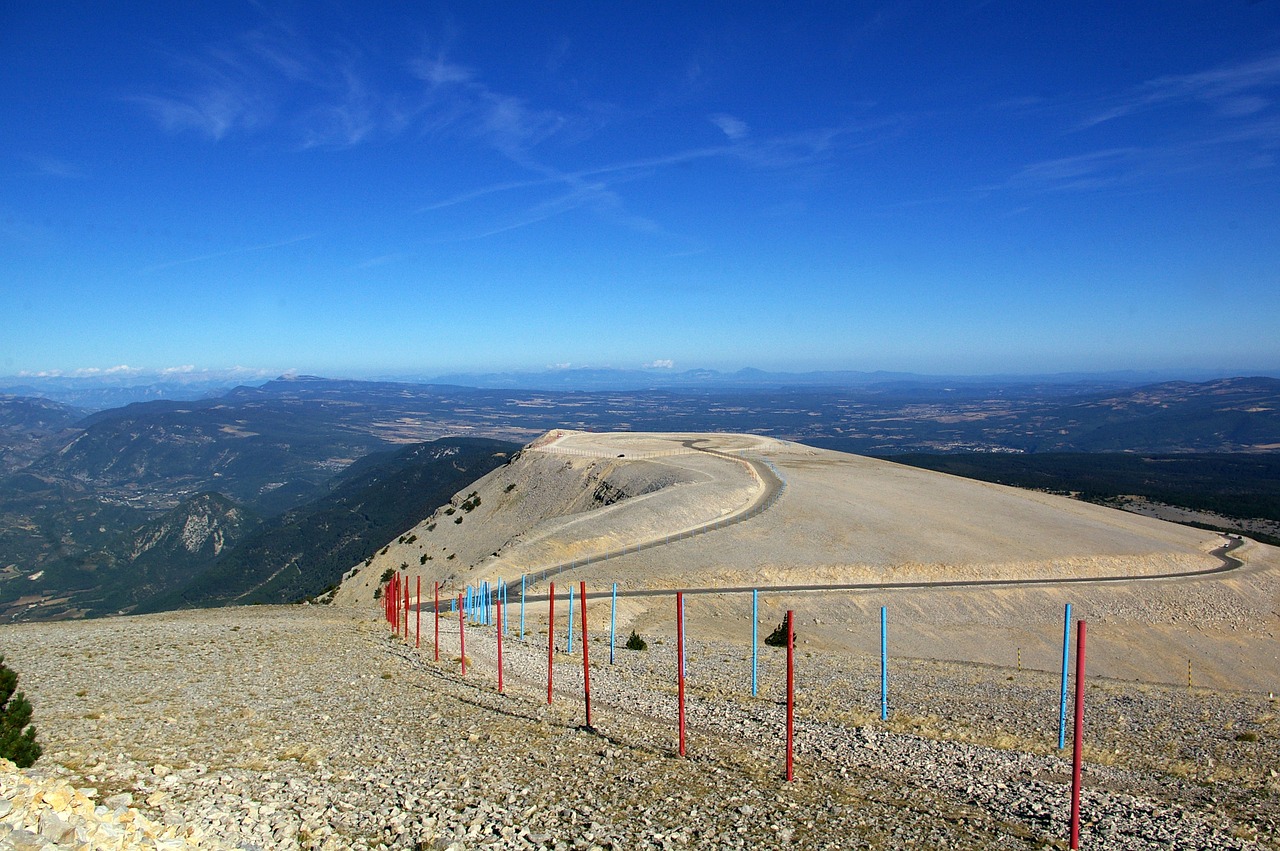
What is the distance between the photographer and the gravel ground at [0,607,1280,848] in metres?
8.26

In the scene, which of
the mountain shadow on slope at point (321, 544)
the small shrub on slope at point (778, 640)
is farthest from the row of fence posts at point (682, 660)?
the mountain shadow on slope at point (321, 544)

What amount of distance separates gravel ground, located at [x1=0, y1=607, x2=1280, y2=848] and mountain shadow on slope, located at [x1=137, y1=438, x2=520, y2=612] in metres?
74.5

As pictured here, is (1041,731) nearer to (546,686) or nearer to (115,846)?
(546,686)

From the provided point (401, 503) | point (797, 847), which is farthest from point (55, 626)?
point (401, 503)

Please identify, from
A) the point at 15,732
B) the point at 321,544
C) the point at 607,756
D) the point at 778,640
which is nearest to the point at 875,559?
the point at 778,640

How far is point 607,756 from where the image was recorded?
10789mm

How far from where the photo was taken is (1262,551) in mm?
46281

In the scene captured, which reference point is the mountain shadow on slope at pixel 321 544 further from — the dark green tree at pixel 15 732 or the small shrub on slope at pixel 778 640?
the dark green tree at pixel 15 732

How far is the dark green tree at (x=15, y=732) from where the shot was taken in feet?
30.3

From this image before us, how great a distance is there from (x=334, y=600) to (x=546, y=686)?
128ft

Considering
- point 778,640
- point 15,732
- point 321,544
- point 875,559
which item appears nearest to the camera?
point 15,732

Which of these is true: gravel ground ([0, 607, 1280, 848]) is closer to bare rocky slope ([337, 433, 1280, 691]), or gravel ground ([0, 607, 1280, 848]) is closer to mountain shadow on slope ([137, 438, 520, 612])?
bare rocky slope ([337, 433, 1280, 691])

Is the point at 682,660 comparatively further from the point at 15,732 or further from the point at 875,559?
the point at 875,559

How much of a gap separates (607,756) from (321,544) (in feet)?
356
